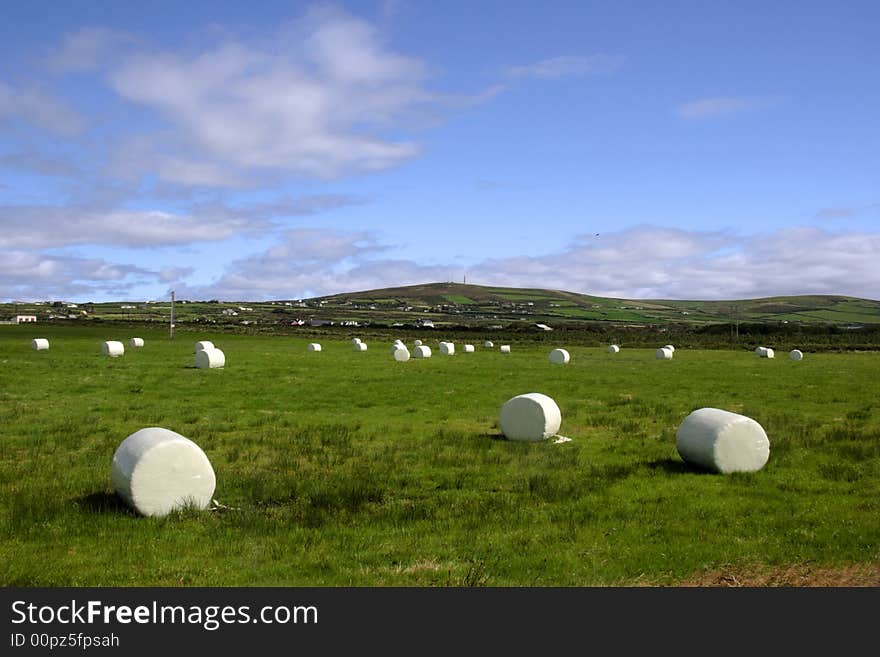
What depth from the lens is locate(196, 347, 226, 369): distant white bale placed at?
40000 mm

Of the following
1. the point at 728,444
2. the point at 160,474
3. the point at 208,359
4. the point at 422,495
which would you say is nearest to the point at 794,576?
the point at 728,444

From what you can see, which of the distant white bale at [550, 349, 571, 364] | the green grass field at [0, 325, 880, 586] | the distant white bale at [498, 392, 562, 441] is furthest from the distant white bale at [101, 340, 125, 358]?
the distant white bale at [498, 392, 562, 441]

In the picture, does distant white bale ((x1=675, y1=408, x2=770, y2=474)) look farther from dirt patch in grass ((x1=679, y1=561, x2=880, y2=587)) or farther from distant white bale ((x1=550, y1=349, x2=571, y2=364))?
distant white bale ((x1=550, y1=349, x2=571, y2=364))

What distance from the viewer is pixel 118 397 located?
26.7 meters

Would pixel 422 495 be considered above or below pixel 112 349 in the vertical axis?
below

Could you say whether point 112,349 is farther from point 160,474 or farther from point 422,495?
point 422,495

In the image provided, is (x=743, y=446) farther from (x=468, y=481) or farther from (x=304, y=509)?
(x=304, y=509)

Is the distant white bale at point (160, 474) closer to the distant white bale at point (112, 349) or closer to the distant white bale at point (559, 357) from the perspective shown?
the distant white bale at point (112, 349)

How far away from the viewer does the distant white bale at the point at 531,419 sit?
60.5 ft

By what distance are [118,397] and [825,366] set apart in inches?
1816

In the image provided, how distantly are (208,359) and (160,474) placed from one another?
30099 millimetres

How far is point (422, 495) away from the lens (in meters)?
12.9

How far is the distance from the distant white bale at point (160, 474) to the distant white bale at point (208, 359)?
29.5 m

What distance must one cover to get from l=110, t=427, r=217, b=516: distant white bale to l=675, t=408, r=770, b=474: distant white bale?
10.0m
